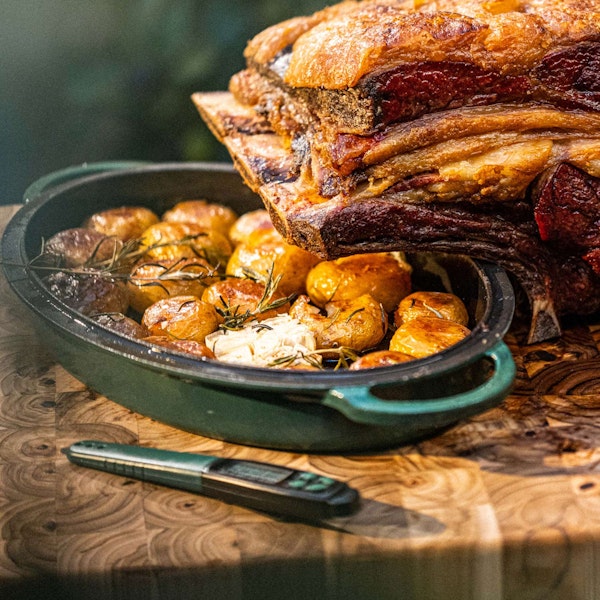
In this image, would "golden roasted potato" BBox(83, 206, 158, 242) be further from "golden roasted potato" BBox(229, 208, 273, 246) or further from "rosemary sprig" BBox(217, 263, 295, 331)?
"rosemary sprig" BBox(217, 263, 295, 331)

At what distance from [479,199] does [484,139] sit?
0.53ft

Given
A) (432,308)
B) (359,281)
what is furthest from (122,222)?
(432,308)

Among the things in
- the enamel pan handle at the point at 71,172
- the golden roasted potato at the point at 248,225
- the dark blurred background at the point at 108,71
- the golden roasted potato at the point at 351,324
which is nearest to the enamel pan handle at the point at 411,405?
the golden roasted potato at the point at 351,324

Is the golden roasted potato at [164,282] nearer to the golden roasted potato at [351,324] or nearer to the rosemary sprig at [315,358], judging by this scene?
the golden roasted potato at [351,324]

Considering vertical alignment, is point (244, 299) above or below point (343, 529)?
above

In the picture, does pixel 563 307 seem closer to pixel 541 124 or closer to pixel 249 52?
pixel 541 124

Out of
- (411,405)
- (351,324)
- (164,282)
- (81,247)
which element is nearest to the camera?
(411,405)

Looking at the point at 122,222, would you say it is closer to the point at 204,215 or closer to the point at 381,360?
the point at 204,215

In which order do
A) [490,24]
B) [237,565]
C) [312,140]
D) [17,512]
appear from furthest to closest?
[312,140] < [490,24] < [17,512] < [237,565]

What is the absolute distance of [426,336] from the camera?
202 centimetres

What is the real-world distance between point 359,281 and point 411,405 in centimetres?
75

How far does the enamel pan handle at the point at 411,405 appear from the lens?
1.66m

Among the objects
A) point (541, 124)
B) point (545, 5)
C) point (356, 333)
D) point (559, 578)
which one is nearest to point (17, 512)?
point (356, 333)

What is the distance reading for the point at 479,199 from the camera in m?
2.17
